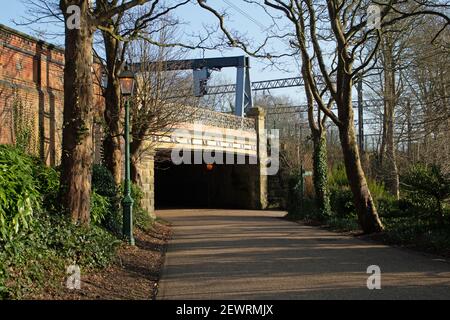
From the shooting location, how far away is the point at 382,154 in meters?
30.6

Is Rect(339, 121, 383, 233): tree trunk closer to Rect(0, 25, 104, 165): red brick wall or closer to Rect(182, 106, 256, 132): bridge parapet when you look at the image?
Rect(0, 25, 104, 165): red brick wall

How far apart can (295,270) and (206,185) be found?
32.2 m

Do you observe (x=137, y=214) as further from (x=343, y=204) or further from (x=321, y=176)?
(x=321, y=176)

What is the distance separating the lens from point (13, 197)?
24.7 ft

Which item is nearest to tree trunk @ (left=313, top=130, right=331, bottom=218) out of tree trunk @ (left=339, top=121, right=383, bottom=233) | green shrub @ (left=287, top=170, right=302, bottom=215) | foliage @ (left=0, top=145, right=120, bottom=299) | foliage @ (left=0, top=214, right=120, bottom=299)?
Result: green shrub @ (left=287, top=170, right=302, bottom=215)

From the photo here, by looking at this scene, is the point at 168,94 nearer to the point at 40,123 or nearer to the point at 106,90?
the point at 106,90

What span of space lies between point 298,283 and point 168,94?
1237cm

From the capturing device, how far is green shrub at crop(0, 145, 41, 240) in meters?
7.15

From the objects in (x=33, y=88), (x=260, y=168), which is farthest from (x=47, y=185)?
(x=260, y=168)

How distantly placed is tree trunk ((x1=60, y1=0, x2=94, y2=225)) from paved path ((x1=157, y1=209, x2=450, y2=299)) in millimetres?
2251

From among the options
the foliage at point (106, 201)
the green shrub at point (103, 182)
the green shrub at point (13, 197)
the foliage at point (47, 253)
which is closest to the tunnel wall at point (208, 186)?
the green shrub at point (103, 182)

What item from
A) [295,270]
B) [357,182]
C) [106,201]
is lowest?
[295,270]

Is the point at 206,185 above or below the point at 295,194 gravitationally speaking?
above
